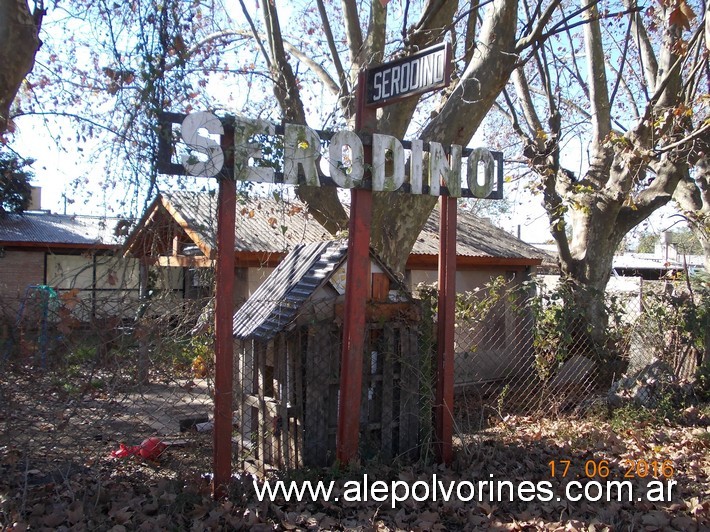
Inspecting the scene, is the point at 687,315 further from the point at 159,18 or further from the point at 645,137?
the point at 159,18

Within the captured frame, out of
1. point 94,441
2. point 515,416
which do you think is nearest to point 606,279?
point 515,416

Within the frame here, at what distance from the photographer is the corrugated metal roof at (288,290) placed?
5102 millimetres

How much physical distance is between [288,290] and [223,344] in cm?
118

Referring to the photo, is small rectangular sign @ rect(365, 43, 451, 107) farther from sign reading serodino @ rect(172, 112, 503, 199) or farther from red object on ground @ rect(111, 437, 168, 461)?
red object on ground @ rect(111, 437, 168, 461)

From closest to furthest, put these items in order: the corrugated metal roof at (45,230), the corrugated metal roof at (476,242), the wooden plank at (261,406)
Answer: the wooden plank at (261,406)
the corrugated metal roof at (476,242)
the corrugated metal roof at (45,230)

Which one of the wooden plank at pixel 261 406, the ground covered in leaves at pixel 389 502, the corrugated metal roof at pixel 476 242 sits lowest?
the ground covered in leaves at pixel 389 502

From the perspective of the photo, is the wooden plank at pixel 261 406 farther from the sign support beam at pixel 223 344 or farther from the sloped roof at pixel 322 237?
the sloped roof at pixel 322 237

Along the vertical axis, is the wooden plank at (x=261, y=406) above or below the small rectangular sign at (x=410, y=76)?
below

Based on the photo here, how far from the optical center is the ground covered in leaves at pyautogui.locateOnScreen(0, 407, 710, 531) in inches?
154

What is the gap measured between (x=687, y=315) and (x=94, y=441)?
743 centimetres

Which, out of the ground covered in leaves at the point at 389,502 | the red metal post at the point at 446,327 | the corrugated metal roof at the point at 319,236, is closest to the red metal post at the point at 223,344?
the ground covered in leaves at the point at 389,502

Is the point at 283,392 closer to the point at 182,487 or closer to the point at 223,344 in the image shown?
the point at 223,344

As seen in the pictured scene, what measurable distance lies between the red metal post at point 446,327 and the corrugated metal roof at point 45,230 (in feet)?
45.7

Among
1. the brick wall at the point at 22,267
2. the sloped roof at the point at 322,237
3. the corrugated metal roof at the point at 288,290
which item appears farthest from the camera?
the brick wall at the point at 22,267
